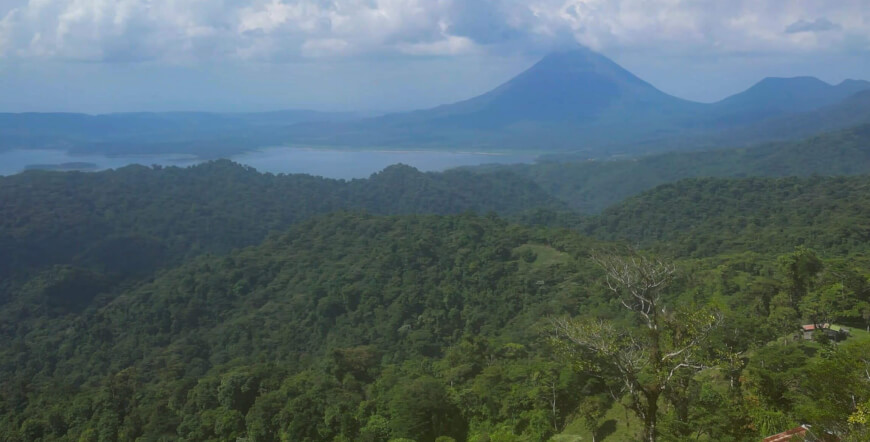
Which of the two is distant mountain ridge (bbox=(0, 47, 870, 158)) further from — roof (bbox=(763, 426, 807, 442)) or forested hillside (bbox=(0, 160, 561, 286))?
roof (bbox=(763, 426, 807, 442))

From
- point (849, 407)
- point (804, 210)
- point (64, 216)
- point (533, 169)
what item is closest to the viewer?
point (849, 407)

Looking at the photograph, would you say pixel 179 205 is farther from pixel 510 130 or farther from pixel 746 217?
pixel 510 130

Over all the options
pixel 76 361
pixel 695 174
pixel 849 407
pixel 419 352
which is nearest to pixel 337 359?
pixel 419 352

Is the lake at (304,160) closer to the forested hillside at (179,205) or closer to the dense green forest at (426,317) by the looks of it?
the forested hillside at (179,205)

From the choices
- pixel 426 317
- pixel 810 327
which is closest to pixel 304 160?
pixel 426 317

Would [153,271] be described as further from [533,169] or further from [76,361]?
[533,169]

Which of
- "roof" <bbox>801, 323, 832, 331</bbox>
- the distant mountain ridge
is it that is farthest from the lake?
"roof" <bbox>801, 323, 832, 331</bbox>
